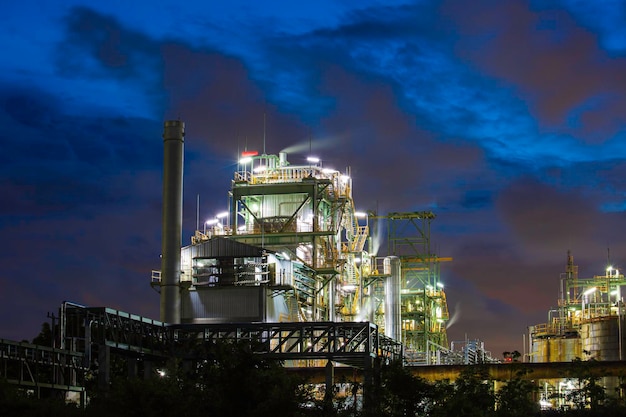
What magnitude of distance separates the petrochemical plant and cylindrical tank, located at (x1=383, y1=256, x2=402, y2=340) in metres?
0.13

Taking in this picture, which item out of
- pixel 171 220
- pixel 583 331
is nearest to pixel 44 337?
pixel 171 220

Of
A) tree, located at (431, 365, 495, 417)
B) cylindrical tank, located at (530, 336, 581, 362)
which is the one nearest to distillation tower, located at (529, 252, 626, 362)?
cylindrical tank, located at (530, 336, 581, 362)

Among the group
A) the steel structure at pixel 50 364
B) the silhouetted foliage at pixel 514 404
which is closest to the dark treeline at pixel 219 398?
the silhouetted foliage at pixel 514 404

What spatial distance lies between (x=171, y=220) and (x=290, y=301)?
14544 millimetres

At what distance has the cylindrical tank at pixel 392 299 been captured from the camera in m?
109

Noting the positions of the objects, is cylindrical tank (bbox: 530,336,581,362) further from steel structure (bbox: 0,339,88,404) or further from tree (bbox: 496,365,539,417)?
steel structure (bbox: 0,339,88,404)

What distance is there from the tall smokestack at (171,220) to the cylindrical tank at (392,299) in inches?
1395

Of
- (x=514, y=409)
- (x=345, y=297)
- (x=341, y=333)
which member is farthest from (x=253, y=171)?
(x=514, y=409)

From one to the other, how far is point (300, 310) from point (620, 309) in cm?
3417

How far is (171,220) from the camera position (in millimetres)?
79750

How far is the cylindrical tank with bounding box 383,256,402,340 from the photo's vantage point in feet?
358

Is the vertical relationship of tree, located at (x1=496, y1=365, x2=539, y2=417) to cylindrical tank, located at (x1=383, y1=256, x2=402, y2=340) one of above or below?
below

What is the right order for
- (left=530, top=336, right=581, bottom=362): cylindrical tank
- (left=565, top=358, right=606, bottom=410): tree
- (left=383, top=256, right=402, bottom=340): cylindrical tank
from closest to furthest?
1. (left=565, top=358, right=606, bottom=410): tree
2. (left=383, top=256, right=402, bottom=340): cylindrical tank
3. (left=530, top=336, right=581, bottom=362): cylindrical tank

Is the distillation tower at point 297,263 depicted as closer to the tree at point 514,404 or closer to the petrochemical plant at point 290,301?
the petrochemical plant at point 290,301
